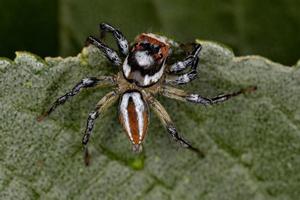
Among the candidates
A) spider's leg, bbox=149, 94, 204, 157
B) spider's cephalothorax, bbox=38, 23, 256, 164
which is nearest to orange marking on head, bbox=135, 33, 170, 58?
spider's cephalothorax, bbox=38, 23, 256, 164

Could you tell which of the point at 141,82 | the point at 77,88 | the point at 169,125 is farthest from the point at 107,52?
the point at 169,125

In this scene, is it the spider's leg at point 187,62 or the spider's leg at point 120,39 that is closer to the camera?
the spider's leg at point 187,62

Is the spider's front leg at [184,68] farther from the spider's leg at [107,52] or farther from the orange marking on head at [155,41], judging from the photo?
the spider's leg at [107,52]

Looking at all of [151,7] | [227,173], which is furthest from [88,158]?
[151,7]

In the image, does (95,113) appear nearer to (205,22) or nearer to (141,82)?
(141,82)

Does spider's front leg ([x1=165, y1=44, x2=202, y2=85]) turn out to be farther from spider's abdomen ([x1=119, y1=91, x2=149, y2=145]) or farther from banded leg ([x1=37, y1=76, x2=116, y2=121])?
banded leg ([x1=37, y1=76, x2=116, y2=121])

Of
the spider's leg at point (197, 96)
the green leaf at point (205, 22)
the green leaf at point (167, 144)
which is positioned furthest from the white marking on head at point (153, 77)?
the green leaf at point (167, 144)
